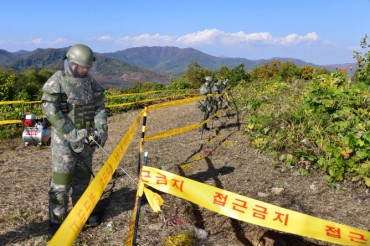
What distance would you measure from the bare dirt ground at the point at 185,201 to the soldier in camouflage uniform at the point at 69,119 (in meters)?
0.68

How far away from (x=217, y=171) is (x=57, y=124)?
3.83 meters

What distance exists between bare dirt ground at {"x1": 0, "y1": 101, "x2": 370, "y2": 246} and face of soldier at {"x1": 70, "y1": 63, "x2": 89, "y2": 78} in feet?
6.33

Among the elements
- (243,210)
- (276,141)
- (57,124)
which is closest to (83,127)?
(57,124)

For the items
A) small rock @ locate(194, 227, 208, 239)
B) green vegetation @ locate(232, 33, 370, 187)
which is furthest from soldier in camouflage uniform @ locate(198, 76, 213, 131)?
small rock @ locate(194, 227, 208, 239)

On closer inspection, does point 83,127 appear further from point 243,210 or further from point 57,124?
point 243,210

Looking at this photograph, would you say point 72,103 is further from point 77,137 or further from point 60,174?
point 60,174

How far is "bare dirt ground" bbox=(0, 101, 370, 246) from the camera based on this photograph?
4160 millimetres

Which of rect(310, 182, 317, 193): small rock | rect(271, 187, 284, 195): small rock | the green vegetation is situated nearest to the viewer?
rect(271, 187, 284, 195): small rock

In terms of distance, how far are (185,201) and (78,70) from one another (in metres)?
2.52

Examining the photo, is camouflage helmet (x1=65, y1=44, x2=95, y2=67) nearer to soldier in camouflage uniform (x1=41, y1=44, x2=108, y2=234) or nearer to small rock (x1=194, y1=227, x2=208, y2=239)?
soldier in camouflage uniform (x1=41, y1=44, x2=108, y2=234)

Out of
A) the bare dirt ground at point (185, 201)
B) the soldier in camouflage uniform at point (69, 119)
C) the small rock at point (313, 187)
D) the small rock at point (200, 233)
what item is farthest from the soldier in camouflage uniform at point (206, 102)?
the soldier in camouflage uniform at point (69, 119)

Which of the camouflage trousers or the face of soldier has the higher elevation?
the face of soldier

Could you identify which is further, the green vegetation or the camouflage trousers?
the green vegetation

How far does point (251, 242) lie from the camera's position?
13.4ft
